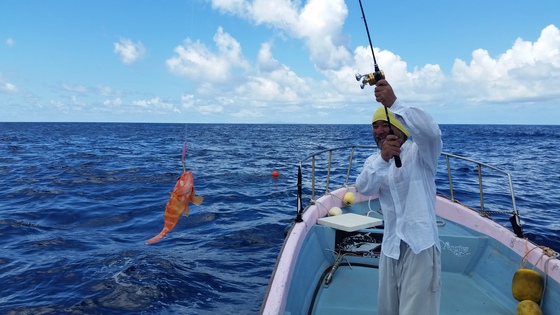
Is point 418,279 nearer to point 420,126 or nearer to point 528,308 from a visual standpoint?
point 420,126

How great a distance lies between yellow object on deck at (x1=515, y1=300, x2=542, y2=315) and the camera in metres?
3.68

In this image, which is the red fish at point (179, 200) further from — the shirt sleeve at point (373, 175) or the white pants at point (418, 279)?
the white pants at point (418, 279)

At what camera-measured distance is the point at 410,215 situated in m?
2.55

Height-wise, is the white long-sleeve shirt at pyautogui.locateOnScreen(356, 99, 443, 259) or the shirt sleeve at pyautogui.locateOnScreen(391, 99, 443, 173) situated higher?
the shirt sleeve at pyautogui.locateOnScreen(391, 99, 443, 173)

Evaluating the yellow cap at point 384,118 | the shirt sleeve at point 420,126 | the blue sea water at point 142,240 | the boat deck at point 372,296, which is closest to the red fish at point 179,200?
the blue sea water at point 142,240

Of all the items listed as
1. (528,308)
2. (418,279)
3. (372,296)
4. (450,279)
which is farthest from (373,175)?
(450,279)

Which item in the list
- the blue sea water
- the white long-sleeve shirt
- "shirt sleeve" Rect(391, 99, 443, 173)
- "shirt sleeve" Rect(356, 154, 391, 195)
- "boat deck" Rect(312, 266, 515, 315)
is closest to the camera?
"shirt sleeve" Rect(391, 99, 443, 173)

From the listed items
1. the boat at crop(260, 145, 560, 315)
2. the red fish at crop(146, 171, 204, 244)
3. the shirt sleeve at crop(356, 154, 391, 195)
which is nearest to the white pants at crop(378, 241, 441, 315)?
the shirt sleeve at crop(356, 154, 391, 195)

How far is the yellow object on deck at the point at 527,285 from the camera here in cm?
382

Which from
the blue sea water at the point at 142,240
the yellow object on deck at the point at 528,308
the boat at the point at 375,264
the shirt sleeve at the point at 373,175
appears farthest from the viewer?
the blue sea water at the point at 142,240

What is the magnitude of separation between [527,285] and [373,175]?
2.38 m

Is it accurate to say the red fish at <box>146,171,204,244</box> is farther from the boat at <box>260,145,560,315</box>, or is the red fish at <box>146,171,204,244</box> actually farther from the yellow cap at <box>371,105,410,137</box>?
the yellow cap at <box>371,105,410,137</box>

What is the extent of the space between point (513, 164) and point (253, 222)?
18.8 metres

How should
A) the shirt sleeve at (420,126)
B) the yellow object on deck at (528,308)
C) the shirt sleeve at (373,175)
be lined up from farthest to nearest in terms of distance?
the yellow object on deck at (528,308)
the shirt sleeve at (373,175)
the shirt sleeve at (420,126)
